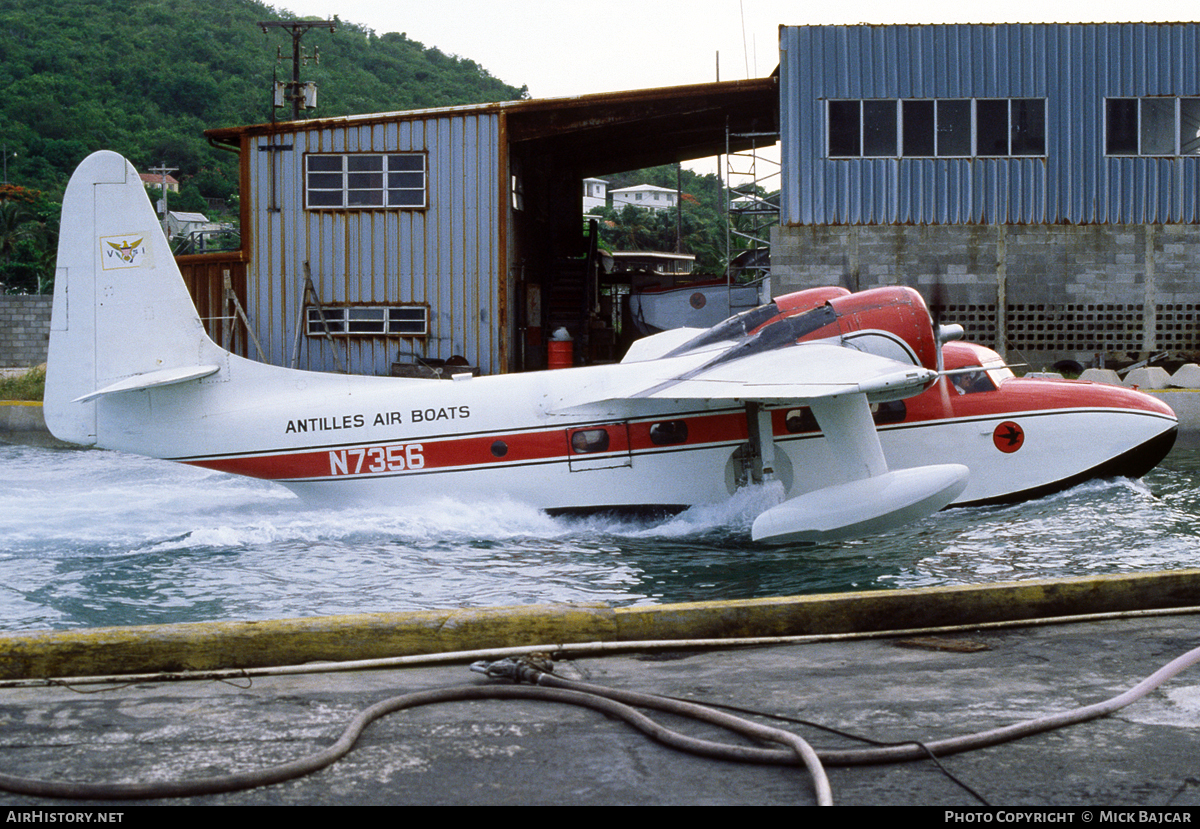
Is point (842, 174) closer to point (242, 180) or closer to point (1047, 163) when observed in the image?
point (1047, 163)

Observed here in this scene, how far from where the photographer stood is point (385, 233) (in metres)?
22.0

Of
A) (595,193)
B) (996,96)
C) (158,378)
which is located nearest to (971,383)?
(158,378)

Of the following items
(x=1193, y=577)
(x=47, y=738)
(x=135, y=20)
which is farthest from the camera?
(x=135, y=20)

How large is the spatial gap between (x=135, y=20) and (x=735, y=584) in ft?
346

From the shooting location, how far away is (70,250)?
11.4 meters

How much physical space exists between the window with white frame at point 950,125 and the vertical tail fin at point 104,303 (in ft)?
54.0

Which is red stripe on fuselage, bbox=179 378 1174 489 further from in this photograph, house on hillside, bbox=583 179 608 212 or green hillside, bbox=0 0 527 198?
house on hillside, bbox=583 179 608 212

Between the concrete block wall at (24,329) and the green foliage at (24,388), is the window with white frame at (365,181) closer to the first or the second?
the green foliage at (24,388)

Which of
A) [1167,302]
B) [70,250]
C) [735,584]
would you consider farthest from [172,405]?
A: [1167,302]

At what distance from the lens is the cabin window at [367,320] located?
22.1 meters

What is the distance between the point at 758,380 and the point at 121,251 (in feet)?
25.4

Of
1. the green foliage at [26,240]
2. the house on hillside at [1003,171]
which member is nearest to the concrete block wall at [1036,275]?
the house on hillside at [1003,171]

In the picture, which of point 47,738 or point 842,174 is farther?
point 842,174

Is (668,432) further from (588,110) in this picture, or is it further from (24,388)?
(24,388)
